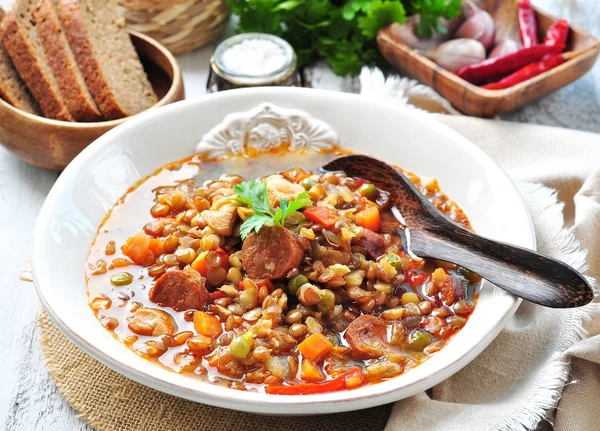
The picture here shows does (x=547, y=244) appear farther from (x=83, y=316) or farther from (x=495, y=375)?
(x=83, y=316)

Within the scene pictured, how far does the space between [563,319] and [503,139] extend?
5.24 feet

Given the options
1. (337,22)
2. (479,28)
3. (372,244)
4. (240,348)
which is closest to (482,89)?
(479,28)

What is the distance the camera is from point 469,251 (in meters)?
3.31

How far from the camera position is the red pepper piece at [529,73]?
5074 mm

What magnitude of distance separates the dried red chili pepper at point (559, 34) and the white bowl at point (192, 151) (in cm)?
183

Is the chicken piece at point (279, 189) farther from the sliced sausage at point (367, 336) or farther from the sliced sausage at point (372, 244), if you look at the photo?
the sliced sausage at point (367, 336)

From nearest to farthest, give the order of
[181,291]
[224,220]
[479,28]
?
[181,291], [224,220], [479,28]

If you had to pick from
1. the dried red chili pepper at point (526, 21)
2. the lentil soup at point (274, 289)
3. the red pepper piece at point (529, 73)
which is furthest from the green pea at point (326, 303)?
the dried red chili pepper at point (526, 21)

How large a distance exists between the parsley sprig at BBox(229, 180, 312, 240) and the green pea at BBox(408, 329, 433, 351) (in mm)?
802

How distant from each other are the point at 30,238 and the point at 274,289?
5.96 ft

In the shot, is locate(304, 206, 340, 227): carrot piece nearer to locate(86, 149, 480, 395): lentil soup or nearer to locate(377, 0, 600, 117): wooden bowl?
locate(86, 149, 480, 395): lentil soup

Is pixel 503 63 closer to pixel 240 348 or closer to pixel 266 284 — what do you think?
pixel 266 284

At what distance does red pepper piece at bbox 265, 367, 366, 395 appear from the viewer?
2861 mm

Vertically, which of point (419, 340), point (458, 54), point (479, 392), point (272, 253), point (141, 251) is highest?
point (272, 253)
